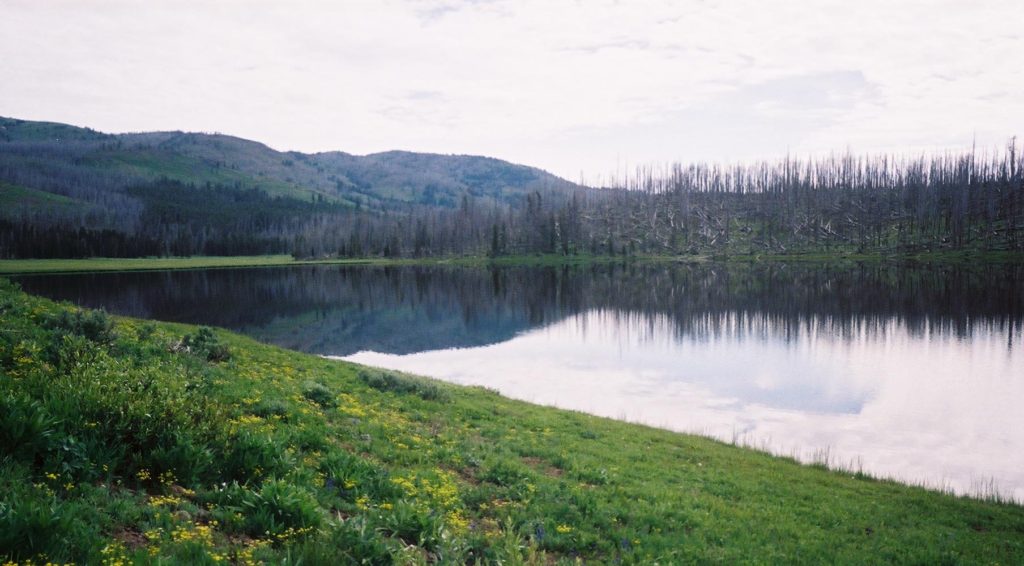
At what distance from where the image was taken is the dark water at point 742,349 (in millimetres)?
23562

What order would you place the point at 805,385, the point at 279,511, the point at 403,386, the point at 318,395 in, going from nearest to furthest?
1. the point at 279,511
2. the point at 318,395
3. the point at 403,386
4. the point at 805,385

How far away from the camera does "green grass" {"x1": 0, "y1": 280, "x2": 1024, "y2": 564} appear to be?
718cm

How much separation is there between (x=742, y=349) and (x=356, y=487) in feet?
119

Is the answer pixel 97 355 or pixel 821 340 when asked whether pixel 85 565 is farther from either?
pixel 821 340

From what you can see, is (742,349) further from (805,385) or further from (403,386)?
(403,386)

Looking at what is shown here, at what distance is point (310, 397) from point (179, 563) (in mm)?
11054

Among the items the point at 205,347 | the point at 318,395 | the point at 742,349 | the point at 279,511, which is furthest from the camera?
the point at 742,349

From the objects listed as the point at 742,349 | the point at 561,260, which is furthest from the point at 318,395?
the point at 561,260

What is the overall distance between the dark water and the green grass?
21.7ft

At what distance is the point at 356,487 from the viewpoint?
1022cm

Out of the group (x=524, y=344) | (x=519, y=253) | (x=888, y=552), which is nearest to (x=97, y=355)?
(x=888, y=552)

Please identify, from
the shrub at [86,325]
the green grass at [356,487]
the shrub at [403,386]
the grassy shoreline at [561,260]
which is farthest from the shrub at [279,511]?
the grassy shoreline at [561,260]

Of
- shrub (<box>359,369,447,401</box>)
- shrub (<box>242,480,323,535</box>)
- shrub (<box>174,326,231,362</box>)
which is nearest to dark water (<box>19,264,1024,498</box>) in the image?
shrub (<box>359,369,447,401</box>)

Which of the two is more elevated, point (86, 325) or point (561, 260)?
point (86, 325)
